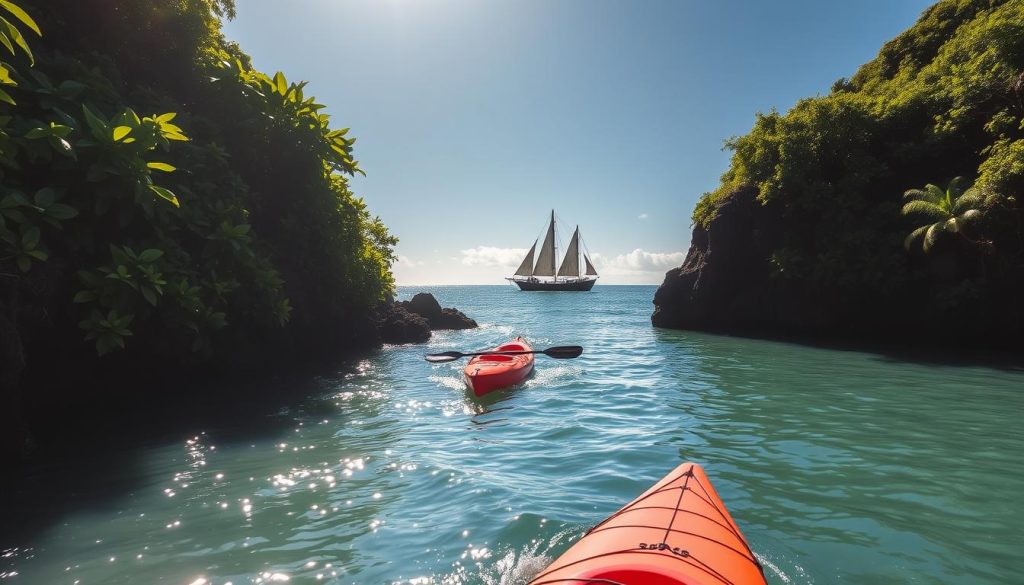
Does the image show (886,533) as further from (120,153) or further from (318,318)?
(318,318)

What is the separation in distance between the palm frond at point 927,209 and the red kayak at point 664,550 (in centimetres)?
2003

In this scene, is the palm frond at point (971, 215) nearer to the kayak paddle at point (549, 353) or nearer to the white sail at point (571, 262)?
the kayak paddle at point (549, 353)

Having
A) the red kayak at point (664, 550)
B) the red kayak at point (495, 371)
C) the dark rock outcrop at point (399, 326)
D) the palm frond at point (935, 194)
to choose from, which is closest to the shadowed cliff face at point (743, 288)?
the palm frond at point (935, 194)

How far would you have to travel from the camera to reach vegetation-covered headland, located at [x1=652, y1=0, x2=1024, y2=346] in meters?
16.8

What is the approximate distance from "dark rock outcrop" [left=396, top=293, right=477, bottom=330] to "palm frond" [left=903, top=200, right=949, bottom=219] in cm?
2437

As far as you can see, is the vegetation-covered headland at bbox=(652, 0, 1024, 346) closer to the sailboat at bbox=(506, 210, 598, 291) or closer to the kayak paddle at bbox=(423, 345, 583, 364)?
the kayak paddle at bbox=(423, 345, 583, 364)

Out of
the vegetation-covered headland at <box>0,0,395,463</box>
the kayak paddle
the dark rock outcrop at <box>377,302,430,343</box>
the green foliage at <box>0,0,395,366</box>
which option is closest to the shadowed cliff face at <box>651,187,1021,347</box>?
the kayak paddle

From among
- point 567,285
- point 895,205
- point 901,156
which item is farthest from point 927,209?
point 567,285

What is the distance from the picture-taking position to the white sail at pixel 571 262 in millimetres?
93438

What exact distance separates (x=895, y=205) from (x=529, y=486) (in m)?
23.0

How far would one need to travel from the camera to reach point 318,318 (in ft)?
53.8

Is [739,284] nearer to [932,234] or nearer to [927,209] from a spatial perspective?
[927,209]

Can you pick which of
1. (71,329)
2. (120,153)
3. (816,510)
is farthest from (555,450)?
(71,329)

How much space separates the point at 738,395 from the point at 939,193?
1487 cm
